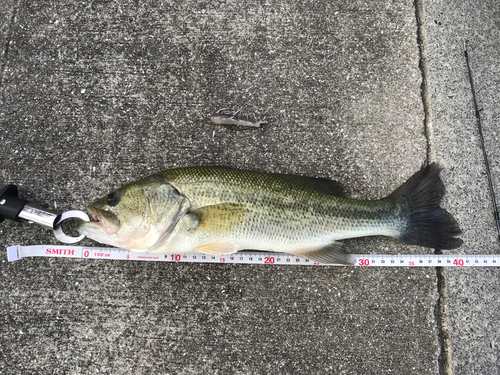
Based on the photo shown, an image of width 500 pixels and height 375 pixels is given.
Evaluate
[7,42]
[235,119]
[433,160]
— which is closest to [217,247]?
[235,119]

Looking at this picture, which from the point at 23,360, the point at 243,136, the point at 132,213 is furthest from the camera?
the point at 243,136

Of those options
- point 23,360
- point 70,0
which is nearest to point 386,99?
point 70,0

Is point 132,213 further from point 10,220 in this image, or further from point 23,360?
point 23,360

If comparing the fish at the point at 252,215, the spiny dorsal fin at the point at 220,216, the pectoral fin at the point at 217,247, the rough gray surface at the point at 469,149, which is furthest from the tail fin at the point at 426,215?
the pectoral fin at the point at 217,247

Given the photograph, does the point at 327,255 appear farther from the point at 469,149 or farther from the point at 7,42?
the point at 7,42

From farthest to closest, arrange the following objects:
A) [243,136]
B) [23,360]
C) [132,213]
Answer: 1. [243,136]
2. [23,360]
3. [132,213]

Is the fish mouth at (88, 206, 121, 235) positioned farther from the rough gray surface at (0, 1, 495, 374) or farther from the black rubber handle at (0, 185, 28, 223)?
the black rubber handle at (0, 185, 28, 223)

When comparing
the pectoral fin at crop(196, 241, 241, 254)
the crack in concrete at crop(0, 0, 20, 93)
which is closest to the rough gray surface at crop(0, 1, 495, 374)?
the crack in concrete at crop(0, 0, 20, 93)
